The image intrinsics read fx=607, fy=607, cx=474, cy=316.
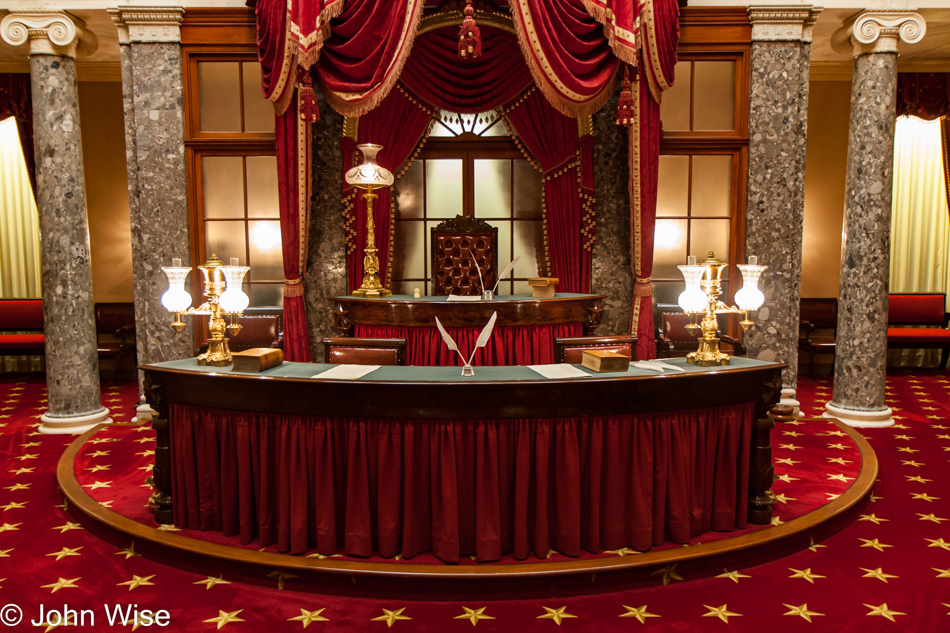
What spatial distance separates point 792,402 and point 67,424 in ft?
20.0

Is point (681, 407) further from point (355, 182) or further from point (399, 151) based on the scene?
point (399, 151)

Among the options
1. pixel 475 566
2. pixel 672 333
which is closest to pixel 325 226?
pixel 672 333

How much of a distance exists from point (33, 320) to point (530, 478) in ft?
24.1

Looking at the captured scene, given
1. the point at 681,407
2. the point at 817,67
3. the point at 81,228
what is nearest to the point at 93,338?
the point at 81,228

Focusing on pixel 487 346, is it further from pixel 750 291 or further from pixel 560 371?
pixel 750 291

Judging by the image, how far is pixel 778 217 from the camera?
523 cm

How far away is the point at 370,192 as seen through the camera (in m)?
5.29

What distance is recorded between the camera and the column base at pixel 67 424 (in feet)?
16.1

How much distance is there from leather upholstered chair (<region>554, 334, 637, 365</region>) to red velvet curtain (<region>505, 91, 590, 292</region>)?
7.50ft

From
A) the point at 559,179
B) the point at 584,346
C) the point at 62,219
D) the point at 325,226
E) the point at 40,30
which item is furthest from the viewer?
the point at 559,179

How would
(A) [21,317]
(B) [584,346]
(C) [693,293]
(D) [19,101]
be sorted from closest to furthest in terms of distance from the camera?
(C) [693,293] → (B) [584,346] → (D) [19,101] → (A) [21,317]

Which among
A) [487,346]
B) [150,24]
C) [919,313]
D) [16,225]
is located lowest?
[487,346]

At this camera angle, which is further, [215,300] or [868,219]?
[868,219]

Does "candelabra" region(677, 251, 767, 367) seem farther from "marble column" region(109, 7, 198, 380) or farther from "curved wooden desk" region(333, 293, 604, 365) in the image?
"marble column" region(109, 7, 198, 380)
